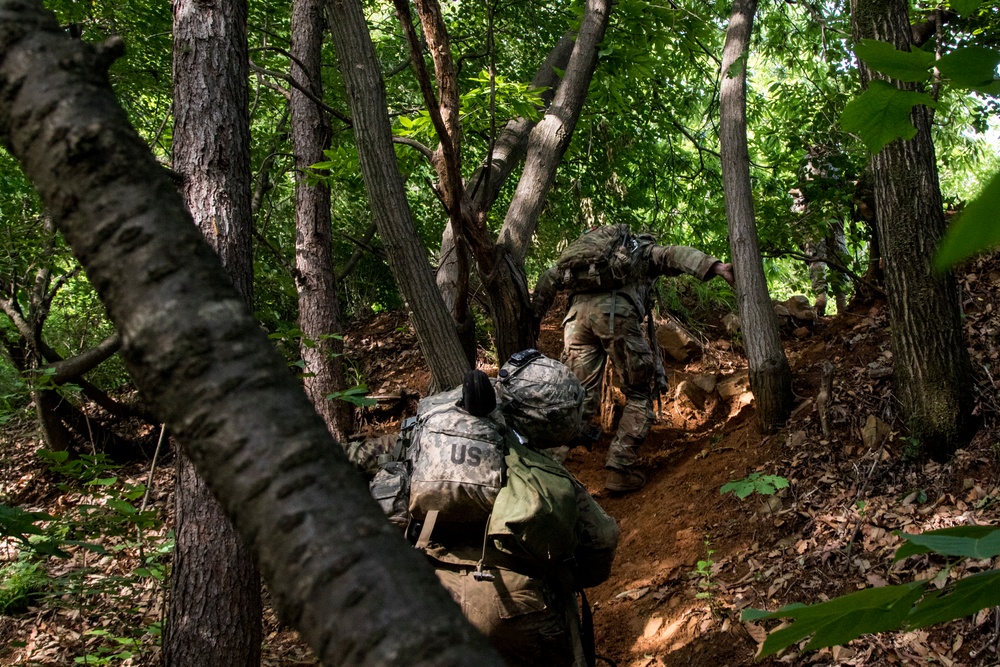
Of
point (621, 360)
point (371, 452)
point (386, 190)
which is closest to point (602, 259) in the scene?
point (621, 360)

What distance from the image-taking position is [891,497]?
4.63 meters

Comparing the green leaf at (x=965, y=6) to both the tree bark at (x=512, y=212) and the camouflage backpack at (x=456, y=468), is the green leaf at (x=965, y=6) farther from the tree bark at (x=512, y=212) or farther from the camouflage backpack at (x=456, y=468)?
the tree bark at (x=512, y=212)

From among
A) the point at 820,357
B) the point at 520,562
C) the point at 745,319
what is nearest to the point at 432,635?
the point at 520,562

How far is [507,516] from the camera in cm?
298

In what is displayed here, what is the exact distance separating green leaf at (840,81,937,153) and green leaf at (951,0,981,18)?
0.13m

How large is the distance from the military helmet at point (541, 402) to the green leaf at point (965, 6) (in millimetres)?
2778

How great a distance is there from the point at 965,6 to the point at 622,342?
235 inches

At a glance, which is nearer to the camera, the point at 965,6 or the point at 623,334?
the point at 965,6

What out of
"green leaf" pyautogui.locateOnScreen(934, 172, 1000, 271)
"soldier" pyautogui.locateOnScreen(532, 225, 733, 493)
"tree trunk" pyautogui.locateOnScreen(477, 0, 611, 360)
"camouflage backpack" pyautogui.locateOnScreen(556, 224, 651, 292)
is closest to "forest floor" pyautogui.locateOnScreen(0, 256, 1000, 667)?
"soldier" pyautogui.locateOnScreen(532, 225, 733, 493)

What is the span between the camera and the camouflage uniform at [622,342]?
668 cm

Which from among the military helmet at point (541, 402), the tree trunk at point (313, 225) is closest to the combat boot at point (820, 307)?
the tree trunk at point (313, 225)

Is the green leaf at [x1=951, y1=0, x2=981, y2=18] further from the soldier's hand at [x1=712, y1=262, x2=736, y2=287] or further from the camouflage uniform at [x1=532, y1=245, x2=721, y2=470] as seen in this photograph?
the camouflage uniform at [x1=532, y1=245, x2=721, y2=470]

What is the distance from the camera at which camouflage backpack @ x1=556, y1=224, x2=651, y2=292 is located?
6.73m

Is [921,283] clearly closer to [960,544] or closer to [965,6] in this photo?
[965,6]
